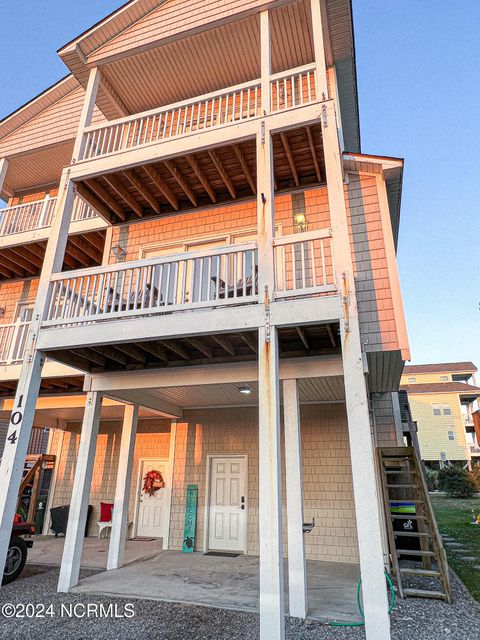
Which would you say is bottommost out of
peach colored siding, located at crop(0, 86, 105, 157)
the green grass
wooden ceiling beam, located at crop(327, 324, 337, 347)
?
the green grass

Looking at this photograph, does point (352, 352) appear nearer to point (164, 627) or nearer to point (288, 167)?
point (164, 627)

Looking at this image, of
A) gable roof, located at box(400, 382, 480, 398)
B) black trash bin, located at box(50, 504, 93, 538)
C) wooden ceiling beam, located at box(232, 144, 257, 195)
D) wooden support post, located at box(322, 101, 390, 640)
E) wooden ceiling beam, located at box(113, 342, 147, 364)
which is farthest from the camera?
gable roof, located at box(400, 382, 480, 398)

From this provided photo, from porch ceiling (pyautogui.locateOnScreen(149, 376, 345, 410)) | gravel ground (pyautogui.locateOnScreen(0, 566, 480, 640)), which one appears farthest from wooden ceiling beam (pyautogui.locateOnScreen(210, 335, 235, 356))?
gravel ground (pyautogui.locateOnScreen(0, 566, 480, 640))

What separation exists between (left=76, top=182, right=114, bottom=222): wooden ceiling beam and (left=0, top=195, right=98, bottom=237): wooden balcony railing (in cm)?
112

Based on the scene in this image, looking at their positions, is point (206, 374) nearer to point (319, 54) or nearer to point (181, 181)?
point (181, 181)

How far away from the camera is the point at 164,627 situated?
427 cm

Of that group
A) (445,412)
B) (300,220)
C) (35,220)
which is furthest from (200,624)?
(445,412)

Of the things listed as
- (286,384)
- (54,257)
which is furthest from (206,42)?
(286,384)

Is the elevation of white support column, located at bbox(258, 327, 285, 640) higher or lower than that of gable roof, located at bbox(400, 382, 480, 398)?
lower

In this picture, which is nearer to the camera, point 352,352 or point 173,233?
point 352,352

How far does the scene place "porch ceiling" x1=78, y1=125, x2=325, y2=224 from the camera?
6707 millimetres

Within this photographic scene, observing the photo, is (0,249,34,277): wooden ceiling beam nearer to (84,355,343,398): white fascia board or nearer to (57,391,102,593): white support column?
(84,355,343,398): white fascia board

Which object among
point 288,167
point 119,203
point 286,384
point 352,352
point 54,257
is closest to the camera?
point 352,352

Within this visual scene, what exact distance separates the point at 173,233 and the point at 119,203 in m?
1.31
